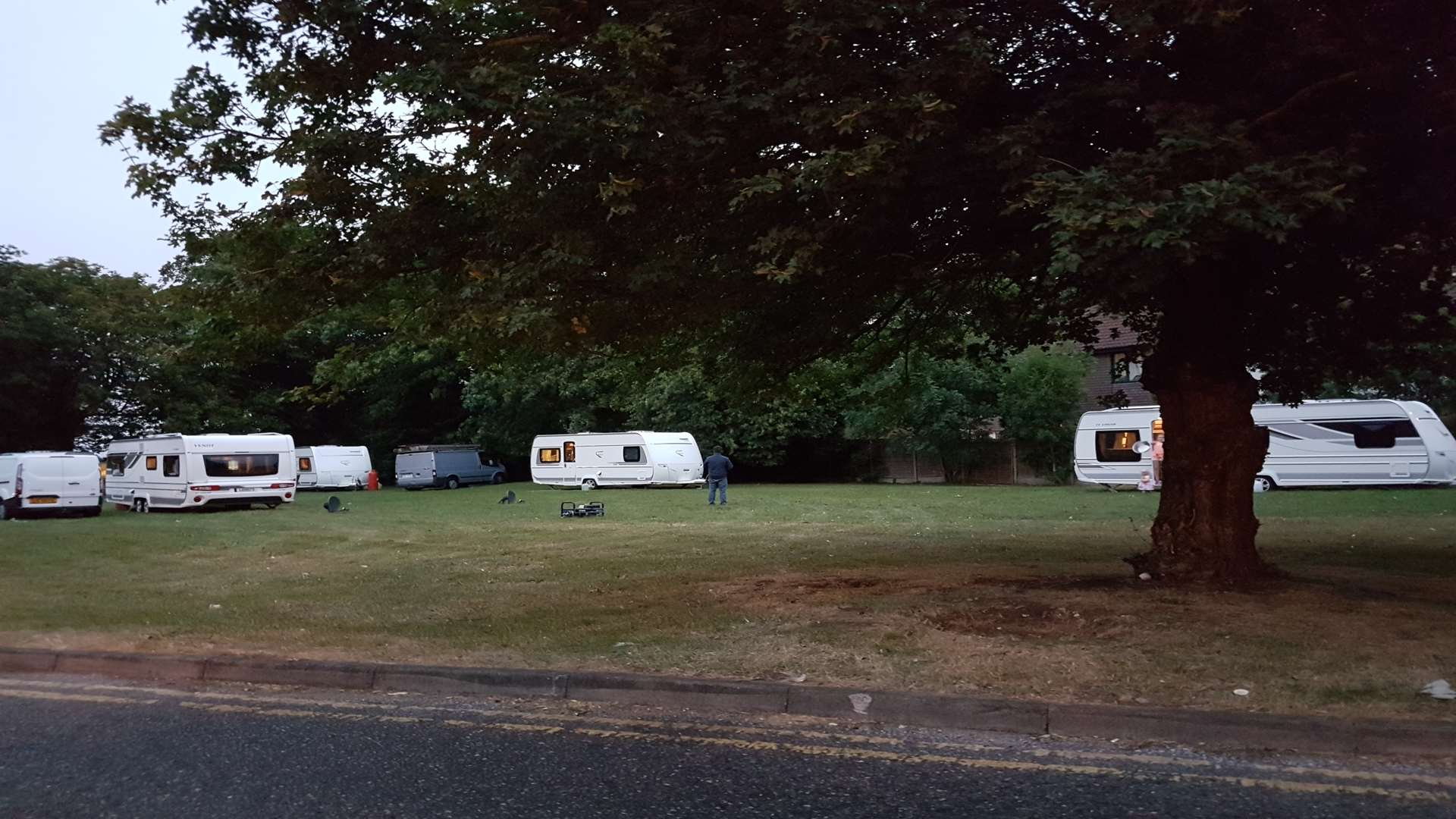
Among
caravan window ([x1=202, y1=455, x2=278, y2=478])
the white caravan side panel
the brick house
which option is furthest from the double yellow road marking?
the white caravan side panel

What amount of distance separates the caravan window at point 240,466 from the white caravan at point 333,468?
1742 centimetres

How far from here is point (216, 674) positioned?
8719 millimetres

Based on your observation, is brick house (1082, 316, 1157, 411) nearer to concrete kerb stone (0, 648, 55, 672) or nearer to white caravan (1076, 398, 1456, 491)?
white caravan (1076, 398, 1456, 491)

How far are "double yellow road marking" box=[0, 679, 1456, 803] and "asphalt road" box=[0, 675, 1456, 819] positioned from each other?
2 cm

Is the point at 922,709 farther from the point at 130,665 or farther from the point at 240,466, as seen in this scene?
the point at 240,466

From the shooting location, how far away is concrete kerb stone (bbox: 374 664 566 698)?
25.6 ft

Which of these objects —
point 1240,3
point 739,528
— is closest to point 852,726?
point 1240,3

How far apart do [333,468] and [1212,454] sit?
47079 millimetres

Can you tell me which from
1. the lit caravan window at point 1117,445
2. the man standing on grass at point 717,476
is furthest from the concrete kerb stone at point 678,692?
the lit caravan window at point 1117,445

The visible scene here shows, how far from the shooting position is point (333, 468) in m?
52.0

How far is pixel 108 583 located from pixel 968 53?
11.8 metres

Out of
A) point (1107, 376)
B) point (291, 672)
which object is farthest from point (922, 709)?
point (1107, 376)

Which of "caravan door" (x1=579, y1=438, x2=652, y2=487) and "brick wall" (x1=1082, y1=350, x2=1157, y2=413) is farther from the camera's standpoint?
"caravan door" (x1=579, y1=438, x2=652, y2=487)

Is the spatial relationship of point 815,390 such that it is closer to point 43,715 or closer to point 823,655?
point 823,655
